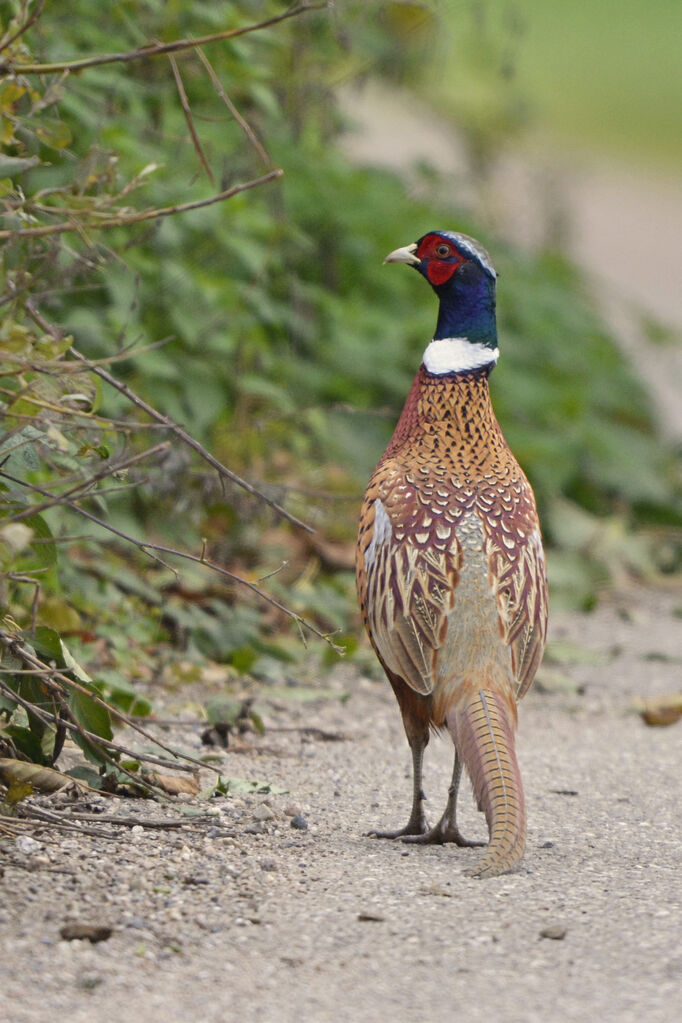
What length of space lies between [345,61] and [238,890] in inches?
247

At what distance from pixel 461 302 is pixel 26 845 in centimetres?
203

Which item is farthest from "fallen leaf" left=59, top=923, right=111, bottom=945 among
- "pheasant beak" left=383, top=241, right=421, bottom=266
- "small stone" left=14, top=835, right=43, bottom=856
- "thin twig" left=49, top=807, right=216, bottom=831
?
"pheasant beak" left=383, top=241, right=421, bottom=266

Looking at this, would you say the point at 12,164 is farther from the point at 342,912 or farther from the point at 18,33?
the point at 342,912

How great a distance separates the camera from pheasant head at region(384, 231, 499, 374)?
4230mm

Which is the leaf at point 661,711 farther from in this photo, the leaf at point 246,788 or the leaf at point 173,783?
the leaf at point 173,783

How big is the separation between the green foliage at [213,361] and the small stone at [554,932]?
1.07 metres

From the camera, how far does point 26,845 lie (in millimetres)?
3330

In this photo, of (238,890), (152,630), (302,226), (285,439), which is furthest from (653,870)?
(302,226)

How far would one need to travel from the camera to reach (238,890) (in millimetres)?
3262

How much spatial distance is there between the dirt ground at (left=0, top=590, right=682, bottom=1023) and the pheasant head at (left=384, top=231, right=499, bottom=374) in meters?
1.36

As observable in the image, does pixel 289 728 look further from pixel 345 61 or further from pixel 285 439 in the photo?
pixel 345 61

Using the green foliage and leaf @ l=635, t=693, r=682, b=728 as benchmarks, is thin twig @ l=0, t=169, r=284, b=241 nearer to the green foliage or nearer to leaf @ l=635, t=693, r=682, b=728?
the green foliage

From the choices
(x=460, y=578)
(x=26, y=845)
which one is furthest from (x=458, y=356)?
(x=26, y=845)

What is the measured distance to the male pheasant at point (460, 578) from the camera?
3.64 metres
